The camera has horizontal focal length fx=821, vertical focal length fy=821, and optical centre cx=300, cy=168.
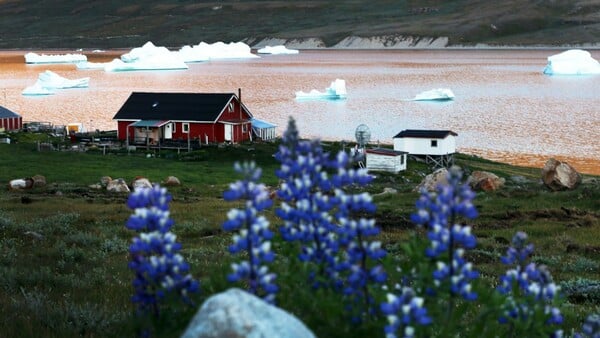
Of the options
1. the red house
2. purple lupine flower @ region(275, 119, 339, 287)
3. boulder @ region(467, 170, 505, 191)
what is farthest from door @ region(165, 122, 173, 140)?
purple lupine flower @ region(275, 119, 339, 287)

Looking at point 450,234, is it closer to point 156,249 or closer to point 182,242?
point 156,249

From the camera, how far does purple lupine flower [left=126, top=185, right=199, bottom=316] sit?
15.8 feet

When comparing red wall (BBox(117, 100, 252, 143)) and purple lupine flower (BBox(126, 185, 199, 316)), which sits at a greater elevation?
purple lupine flower (BBox(126, 185, 199, 316))

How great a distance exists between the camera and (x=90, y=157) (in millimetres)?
51062

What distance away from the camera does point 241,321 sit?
3924 mm

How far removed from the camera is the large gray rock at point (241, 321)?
392 centimetres

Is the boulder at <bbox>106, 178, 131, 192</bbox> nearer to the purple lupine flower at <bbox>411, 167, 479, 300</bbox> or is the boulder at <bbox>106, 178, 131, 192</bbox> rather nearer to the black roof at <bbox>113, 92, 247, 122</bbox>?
the black roof at <bbox>113, 92, 247, 122</bbox>

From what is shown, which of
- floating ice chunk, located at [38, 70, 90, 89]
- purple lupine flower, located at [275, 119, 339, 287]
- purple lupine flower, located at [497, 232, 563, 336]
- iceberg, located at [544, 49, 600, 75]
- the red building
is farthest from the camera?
iceberg, located at [544, 49, 600, 75]

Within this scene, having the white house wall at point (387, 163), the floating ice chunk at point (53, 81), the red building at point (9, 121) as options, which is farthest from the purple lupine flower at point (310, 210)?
the floating ice chunk at point (53, 81)

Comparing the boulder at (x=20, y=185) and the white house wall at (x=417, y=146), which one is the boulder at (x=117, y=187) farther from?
the white house wall at (x=417, y=146)

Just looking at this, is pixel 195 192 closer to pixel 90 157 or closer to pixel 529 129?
pixel 90 157

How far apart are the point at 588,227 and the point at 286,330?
19266 mm

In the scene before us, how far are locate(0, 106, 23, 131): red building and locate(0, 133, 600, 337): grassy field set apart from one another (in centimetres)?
2244

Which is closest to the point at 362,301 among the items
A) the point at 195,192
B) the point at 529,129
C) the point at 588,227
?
the point at 588,227
